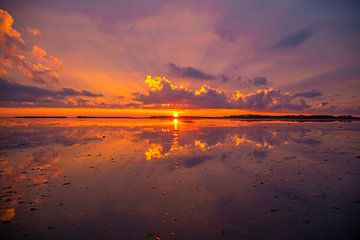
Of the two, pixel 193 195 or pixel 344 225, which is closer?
pixel 344 225

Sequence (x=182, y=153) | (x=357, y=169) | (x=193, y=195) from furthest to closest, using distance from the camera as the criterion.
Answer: (x=182, y=153)
(x=357, y=169)
(x=193, y=195)

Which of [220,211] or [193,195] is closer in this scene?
[220,211]

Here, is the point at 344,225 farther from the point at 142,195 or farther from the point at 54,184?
the point at 54,184

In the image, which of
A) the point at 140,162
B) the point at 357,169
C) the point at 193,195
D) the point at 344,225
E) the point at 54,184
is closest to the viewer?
the point at 344,225

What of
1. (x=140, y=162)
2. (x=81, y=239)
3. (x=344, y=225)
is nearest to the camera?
(x=81, y=239)

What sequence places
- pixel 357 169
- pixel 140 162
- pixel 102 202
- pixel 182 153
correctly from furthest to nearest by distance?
pixel 182 153 < pixel 140 162 < pixel 357 169 < pixel 102 202

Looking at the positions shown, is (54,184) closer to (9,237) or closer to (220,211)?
(9,237)

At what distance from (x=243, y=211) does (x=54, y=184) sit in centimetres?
1019

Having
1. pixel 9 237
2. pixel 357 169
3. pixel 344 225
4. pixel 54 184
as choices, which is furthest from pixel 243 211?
pixel 357 169

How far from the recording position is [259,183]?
12445 mm

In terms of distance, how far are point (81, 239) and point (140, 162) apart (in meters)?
10.8

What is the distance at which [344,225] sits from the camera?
7660mm

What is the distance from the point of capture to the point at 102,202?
32.1ft

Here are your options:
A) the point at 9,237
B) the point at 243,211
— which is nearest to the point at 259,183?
the point at 243,211
